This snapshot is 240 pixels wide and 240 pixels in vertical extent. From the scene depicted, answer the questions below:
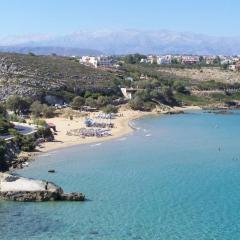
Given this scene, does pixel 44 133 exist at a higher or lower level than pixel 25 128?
lower

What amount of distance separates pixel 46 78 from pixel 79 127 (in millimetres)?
34121

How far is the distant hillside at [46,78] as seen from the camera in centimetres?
9419

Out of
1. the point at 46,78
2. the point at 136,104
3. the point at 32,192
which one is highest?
the point at 46,78

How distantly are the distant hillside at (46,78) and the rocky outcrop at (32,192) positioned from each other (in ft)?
175

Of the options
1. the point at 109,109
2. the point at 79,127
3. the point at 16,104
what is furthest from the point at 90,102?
the point at 79,127

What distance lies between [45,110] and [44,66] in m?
32.1

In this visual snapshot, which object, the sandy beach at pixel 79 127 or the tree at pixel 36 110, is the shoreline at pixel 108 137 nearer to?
the sandy beach at pixel 79 127

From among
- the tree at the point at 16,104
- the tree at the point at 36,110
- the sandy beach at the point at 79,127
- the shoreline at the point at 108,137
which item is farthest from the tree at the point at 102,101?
the tree at the point at 16,104

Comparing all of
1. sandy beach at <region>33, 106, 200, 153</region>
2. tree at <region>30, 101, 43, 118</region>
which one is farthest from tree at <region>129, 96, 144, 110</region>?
tree at <region>30, 101, 43, 118</region>

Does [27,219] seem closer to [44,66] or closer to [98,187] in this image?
[98,187]

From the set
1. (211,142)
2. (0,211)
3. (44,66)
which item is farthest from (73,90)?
(0,211)

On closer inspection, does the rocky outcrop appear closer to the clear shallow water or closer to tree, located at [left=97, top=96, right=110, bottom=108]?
the clear shallow water

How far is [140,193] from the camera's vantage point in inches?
1575

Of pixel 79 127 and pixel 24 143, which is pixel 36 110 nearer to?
pixel 79 127
